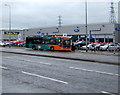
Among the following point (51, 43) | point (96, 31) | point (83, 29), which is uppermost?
point (83, 29)

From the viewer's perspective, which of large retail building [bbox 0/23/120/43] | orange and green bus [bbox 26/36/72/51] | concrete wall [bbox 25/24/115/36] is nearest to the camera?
orange and green bus [bbox 26/36/72/51]

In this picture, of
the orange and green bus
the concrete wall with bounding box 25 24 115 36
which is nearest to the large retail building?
the concrete wall with bounding box 25 24 115 36

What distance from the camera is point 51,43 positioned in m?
37.0

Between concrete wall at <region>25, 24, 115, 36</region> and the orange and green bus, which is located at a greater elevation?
concrete wall at <region>25, 24, 115, 36</region>

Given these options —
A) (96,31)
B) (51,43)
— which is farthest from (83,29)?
(51,43)

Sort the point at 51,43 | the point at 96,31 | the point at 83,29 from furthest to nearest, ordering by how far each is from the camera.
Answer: the point at 83,29
the point at 96,31
the point at 51,43

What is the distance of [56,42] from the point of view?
3619cm

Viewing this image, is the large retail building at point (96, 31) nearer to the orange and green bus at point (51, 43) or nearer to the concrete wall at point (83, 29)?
the concrete wall at point (83, 29)

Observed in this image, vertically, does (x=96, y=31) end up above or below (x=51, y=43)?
above

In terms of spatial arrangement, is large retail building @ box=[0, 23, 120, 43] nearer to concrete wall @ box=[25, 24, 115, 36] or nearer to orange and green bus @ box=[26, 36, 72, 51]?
concrete wall @ box=[25, 24, 115, 36]

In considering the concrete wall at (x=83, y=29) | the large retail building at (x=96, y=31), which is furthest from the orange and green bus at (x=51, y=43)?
the concrete wall at (x=83, y=29)

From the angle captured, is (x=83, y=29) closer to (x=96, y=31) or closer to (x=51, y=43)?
(x=96, y=31)

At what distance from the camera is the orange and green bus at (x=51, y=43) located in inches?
1399

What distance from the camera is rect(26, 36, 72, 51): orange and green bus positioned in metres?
35.5
